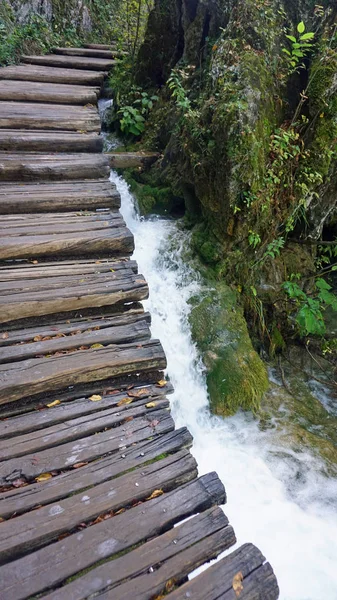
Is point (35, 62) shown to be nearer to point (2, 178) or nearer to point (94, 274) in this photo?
point (2, 178)

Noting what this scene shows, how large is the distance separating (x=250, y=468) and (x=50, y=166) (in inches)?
151

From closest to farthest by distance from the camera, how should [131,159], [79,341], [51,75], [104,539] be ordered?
[104,539], [79,341], [131,159], [51,75]

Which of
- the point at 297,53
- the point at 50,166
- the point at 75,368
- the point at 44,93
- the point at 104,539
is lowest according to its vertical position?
the point at 104,539

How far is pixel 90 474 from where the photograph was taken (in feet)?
7.38

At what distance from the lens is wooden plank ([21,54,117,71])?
21.8 feet

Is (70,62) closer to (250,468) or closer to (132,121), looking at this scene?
(132,121)

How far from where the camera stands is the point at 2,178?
418 cm

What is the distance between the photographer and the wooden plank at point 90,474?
2.08m

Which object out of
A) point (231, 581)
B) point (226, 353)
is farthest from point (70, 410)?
point (226, 353)

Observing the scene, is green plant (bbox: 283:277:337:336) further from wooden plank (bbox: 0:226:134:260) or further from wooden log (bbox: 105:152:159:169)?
wooden log (bbox: 105:152:159:169)

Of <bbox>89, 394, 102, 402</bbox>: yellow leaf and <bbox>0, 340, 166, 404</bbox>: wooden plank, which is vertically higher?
<bbox>0, 340, 166, 404</bbox>: wooden plank

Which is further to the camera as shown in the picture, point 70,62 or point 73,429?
point 70,62

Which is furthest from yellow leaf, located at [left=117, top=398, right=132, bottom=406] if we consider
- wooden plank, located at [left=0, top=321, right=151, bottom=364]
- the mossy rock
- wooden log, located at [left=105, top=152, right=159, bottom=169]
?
wooden log, located at [left=105, top=152, right=159, bottom=169]

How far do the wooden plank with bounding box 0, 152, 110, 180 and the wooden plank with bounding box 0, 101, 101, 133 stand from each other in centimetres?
65
